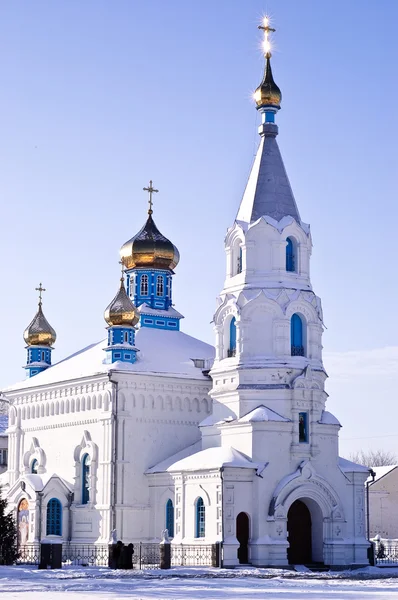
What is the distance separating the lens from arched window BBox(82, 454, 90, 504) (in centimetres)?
3425

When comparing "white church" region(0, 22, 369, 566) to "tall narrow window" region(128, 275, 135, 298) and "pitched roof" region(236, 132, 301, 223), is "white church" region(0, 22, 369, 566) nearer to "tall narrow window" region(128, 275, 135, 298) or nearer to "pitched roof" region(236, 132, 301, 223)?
"pitched roof" region(236, 132, 301, 223)

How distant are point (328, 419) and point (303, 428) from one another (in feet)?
2.65

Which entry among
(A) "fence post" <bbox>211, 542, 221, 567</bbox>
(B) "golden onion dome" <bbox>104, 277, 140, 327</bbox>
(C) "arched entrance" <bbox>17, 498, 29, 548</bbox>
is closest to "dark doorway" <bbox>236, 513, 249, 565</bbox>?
(A) "fence post" <bbox>211, 542, 221, 567</bbox>

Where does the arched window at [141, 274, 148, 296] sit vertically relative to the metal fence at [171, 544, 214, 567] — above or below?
above

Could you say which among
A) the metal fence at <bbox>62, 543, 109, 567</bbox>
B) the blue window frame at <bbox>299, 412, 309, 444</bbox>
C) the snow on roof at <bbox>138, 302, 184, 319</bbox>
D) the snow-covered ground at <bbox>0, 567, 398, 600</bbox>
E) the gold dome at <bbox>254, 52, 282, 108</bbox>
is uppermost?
the gold dome at <bbox>254, 52, 282, 108</bbox>

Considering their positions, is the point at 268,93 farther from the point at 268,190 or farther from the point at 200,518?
the point at 200,518

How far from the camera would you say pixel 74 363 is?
36.9 m

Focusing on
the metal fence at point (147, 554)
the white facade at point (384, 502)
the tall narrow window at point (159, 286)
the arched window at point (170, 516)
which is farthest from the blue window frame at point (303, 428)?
the white facade at point (384, 502)

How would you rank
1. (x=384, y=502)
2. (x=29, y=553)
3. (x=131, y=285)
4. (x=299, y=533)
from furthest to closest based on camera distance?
1. (x=384, y=502)
2. (x=131, y=285)
3. (x=29, y=553)
4. (x=299, y=533)

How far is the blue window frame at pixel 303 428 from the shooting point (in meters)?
31.3

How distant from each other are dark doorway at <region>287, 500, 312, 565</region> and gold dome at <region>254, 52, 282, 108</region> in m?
11.4

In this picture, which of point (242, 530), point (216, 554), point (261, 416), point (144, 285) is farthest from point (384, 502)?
point (216, 554)

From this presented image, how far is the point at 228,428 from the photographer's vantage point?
103 feet

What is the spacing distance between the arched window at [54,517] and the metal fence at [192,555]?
451 cm
